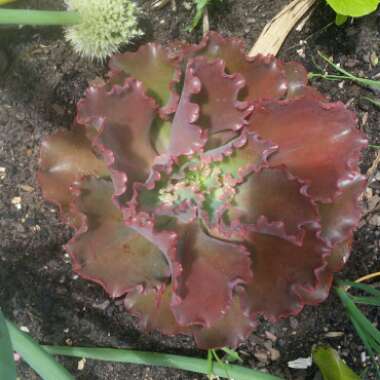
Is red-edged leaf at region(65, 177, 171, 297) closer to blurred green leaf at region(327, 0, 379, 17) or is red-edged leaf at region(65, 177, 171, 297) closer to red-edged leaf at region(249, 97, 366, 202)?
red-edged leaf at region(249, 97, 366, 202)

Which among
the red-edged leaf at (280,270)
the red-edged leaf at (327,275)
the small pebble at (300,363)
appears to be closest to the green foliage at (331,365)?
the small pebble at (300,363)

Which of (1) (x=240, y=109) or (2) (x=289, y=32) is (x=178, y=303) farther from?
(2) (x=289, y=32)

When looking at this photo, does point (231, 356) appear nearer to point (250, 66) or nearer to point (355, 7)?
point (250, 66)

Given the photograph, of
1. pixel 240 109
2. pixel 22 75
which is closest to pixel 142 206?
pixel 240 109

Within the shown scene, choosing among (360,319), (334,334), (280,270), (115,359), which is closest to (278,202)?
(280,270)

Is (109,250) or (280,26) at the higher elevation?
(280,26)

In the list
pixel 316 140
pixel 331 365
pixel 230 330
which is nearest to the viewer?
pixel 316 140

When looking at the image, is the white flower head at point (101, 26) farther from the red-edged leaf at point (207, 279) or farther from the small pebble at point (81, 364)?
the small pebble at point (81, 364)
